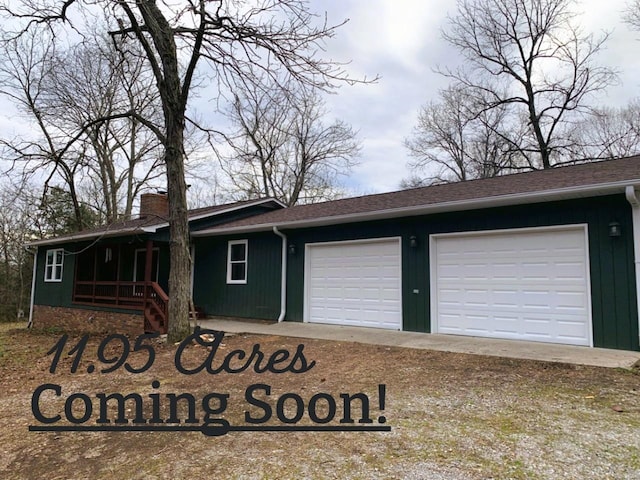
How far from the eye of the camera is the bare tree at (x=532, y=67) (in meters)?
18.6

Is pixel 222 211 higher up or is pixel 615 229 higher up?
pixel 222 211

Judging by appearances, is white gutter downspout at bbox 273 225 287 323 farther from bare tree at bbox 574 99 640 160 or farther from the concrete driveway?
bare tree at bbox 574 99 640 160

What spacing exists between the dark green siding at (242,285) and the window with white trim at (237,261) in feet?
0.39

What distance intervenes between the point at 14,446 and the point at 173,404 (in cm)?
126

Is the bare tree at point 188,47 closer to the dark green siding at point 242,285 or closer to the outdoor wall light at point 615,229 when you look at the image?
the dark green siding at point 242,285

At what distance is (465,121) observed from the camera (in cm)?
2238

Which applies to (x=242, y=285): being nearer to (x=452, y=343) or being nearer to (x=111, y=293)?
(x=111, y=293)

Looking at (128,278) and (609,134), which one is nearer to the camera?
(128,278)

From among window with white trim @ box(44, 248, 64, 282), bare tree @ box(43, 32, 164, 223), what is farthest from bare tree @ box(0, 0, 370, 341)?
window with white trim @ box(44, 248, 64, 282)

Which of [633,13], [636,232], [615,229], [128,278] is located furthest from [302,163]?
[636,232]

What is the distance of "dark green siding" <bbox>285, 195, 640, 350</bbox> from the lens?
619cm

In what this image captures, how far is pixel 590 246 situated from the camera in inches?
256

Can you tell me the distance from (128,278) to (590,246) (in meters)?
12.5

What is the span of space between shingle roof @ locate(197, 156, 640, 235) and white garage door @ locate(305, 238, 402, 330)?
0.70 meters
